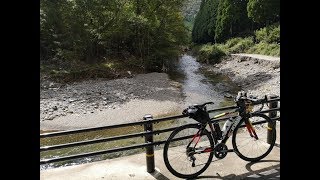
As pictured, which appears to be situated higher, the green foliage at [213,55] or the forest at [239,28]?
the forest at [239,28]

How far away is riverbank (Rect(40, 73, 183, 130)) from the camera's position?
48.4 feet

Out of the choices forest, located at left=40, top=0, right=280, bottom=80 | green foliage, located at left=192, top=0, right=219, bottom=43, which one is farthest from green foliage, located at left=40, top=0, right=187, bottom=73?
green foliage, located at left=192, top=0, right=219, bottom=43

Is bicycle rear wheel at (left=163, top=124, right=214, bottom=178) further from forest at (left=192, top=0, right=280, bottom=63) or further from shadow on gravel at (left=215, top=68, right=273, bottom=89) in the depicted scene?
forest at (left=192, top=0, right=280, bottom=63)

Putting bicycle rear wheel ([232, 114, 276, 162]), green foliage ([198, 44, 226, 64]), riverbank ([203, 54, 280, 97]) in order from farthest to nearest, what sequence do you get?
green foliage ([198, 44, 226, 64])
riverbank ([203, 54, 280, 97])
bicycle rear wheel ([232, 114, 276, 162])

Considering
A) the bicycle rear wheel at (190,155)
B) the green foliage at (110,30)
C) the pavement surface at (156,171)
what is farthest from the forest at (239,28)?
the bicycle rear wheel at (190,155)

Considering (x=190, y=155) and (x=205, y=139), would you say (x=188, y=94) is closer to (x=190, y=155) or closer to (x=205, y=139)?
(x=205, y=139)

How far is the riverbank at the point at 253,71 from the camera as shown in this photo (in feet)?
67.3

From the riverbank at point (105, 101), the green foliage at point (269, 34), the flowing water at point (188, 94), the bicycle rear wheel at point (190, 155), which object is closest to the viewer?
the bicycle rear wheel at point (190, 155)

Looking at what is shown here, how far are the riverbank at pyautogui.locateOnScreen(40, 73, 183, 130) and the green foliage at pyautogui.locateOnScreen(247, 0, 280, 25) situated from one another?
12677 millimetres

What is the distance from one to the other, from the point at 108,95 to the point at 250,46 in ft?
60.3

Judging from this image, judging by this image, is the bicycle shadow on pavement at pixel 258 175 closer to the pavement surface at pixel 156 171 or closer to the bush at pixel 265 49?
the pavement surface at pixel 156 171

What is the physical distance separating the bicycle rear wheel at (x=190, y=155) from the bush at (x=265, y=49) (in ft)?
78.8
